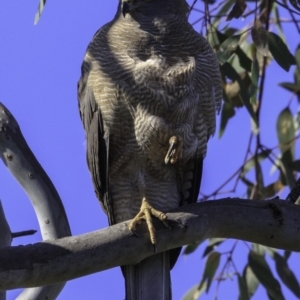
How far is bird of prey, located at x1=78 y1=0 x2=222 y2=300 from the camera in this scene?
3.40m

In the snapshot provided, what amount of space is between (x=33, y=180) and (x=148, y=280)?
623 millimetres

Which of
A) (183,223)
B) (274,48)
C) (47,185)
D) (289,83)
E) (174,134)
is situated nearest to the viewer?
(183,223)

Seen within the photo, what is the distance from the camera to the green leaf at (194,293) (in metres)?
4.72

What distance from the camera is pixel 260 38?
381 centimetres

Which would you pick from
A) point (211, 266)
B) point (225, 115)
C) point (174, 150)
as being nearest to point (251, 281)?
point (211, 266)

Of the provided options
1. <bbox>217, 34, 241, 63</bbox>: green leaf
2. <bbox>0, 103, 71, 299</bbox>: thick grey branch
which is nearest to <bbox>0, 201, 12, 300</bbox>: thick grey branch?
<bbox>0, 103, 71, 299</bbox>: thick grey branch

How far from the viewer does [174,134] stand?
3.42 meters

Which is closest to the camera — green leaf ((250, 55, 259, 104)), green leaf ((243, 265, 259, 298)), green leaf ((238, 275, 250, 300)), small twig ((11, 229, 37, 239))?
small twig ((11, 229, 37, 239))

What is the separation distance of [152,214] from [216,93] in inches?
28.7

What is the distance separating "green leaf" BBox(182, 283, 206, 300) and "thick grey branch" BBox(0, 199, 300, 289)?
65.5 inches

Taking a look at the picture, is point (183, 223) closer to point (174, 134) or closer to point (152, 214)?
point (152, 214)

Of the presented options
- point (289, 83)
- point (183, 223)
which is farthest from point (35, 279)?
point (289, 83)

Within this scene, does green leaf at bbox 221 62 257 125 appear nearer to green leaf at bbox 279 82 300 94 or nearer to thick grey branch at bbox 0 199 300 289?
green leaf at bbox 279 82 300 94

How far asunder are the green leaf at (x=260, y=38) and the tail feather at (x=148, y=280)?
3.27 ft
